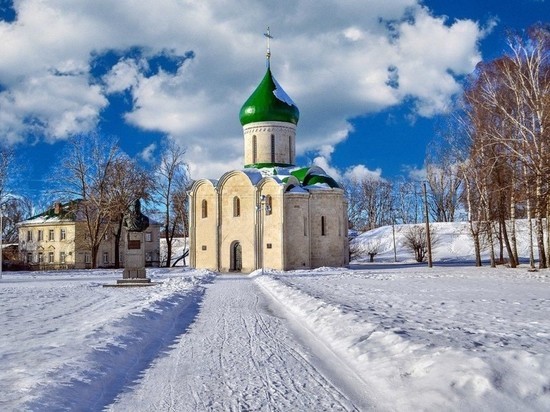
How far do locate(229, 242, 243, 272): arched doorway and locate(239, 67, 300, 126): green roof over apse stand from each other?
836 centimetres

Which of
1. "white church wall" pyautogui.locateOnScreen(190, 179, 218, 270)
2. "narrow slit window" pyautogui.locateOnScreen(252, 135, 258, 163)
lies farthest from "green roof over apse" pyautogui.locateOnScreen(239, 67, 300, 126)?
"white church wall" pyautogui.locateOnScreen(190, 179, 218, 270)

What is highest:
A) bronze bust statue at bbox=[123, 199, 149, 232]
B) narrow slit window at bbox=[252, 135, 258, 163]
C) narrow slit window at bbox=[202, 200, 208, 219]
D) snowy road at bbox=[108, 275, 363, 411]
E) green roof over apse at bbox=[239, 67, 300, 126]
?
green roof over apse at bbox=[239, 67, 300, 126]

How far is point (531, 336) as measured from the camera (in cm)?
668

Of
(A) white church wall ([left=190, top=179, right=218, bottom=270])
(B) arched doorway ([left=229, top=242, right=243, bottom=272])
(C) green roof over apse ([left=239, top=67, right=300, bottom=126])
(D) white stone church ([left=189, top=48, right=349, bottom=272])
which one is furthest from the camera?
(C) green roof over apse ([left=239, top=67, right=300, bottom=126])

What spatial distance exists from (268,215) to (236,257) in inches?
133

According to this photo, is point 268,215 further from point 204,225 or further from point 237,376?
point 237,376

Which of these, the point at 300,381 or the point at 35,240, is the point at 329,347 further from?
the point at 35,240

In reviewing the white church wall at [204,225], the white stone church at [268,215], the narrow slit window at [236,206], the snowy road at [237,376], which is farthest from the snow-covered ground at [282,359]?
the narrow slit window at [236,206]

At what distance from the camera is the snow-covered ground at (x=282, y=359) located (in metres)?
4.33

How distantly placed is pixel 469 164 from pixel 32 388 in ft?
77.0

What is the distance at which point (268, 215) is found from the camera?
101 ft

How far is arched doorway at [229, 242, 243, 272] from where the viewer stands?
3116cm

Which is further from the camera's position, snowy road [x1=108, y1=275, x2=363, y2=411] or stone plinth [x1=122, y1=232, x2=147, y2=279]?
stone plinth [x1=122, y1=232, x2=147, y2=279]

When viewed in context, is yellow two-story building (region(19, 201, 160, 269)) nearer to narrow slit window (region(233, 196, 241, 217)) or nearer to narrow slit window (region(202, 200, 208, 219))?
narrow slit window (region(202, 200, 208, 219))
